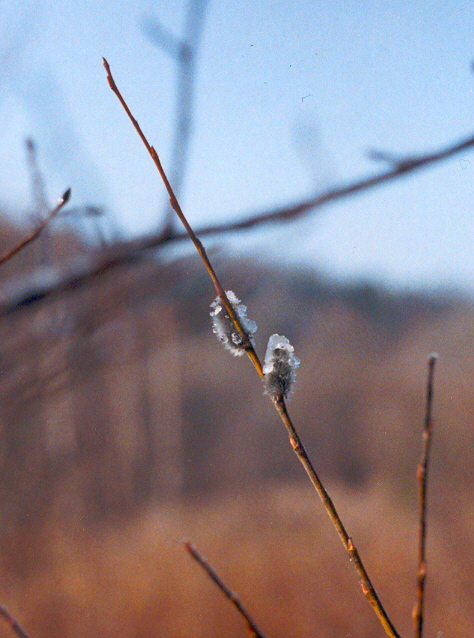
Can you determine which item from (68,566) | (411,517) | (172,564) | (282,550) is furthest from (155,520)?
(411,517)

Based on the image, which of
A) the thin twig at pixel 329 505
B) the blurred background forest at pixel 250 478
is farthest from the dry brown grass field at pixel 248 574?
the thin twig at pixel 329 505

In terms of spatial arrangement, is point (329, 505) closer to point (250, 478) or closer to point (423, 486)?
point (423, 486)

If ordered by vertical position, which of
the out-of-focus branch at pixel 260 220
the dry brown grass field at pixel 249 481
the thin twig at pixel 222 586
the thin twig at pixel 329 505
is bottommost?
the thin twig at pixel 222 586

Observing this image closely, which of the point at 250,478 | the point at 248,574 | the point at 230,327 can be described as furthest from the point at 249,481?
the point at 230,327

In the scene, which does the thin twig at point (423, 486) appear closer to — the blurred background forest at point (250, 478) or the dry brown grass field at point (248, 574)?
the blurred background forest at point (250, 478)

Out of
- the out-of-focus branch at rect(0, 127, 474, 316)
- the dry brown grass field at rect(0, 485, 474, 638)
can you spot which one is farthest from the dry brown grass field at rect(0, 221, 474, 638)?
the out-of-focus branch at rect(0, 127, 474, 316)

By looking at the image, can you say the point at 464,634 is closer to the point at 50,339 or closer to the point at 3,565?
the point at 3,565

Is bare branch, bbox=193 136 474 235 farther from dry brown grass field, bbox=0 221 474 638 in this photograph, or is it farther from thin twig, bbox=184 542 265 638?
dry brown grass field, bbox=0 221 474 638
